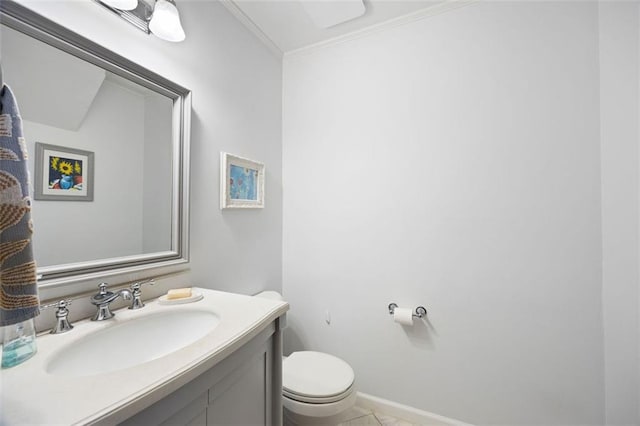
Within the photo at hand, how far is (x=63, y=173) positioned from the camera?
2.73 ft

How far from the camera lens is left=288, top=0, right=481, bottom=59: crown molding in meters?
1.47

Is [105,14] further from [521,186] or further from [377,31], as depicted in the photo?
[521,186]

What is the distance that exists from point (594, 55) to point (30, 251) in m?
2.19

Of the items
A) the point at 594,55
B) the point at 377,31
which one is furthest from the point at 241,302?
the point at 594,55

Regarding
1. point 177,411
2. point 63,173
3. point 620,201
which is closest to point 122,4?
point 63,173

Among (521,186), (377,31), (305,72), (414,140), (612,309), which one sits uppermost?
(377,31)

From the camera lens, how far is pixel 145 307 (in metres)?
0.97

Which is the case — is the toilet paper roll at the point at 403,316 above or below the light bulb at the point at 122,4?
below

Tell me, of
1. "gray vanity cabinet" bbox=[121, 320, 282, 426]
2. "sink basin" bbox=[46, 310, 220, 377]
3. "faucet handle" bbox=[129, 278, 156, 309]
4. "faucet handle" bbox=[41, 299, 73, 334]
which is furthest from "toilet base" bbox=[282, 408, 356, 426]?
"faucet handle" bbox=[41, 299, 73, 334]

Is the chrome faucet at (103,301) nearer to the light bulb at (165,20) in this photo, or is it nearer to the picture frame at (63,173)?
the picture frame at (63,173)

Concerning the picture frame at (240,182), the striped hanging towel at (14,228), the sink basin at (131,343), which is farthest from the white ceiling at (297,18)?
the sink basin at (131,343)

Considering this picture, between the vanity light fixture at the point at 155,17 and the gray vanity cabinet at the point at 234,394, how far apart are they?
1229mm

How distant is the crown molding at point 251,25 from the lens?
146cm

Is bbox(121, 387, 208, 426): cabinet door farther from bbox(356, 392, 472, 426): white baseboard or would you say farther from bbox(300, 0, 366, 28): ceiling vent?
bbox(300, 0, 366, 28): ceiling vent
